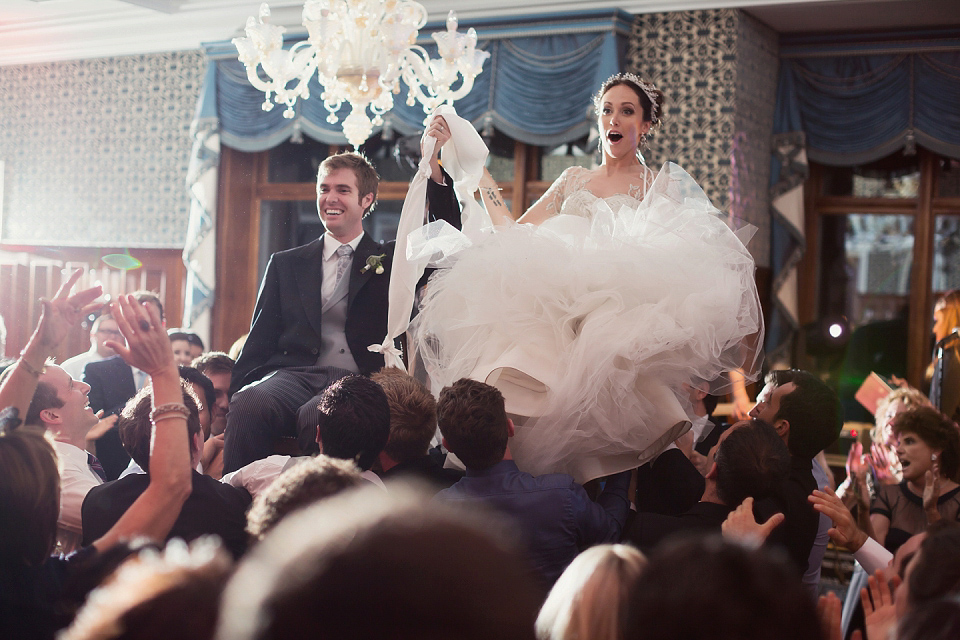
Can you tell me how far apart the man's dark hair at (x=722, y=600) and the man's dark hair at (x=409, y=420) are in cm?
146

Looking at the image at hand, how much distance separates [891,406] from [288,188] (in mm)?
5226

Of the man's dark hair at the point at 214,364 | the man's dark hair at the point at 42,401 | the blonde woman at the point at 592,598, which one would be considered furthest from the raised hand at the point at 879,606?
the man's dark hair at the point at 214,364

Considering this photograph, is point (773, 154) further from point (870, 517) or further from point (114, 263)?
point (114, 263)

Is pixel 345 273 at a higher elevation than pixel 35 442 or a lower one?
higher

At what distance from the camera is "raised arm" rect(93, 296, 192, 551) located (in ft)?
5.56

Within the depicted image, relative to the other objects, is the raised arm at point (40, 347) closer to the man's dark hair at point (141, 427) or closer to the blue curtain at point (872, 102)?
the man's dark hair at point (141, 427)

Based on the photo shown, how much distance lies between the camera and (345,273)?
10.6 feet

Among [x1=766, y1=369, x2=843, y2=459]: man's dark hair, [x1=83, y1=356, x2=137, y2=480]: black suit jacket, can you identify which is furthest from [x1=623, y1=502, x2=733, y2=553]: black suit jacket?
[x1=83, y1=356, x2=137, y2=480]: black suit jacket

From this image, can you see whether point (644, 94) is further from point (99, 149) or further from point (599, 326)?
point (99, 149)

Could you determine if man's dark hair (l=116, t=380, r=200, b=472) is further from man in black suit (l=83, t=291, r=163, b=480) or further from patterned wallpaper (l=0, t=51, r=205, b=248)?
patterned wallpaper (l=0, t=51, r=205, b=248)

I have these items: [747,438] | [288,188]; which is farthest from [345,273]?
[288,188]

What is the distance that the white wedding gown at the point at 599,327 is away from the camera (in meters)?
2.35

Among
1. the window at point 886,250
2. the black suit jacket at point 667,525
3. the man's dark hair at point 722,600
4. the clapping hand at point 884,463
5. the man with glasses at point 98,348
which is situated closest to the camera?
the man's dark hair at point 722,600

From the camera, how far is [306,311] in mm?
3145
